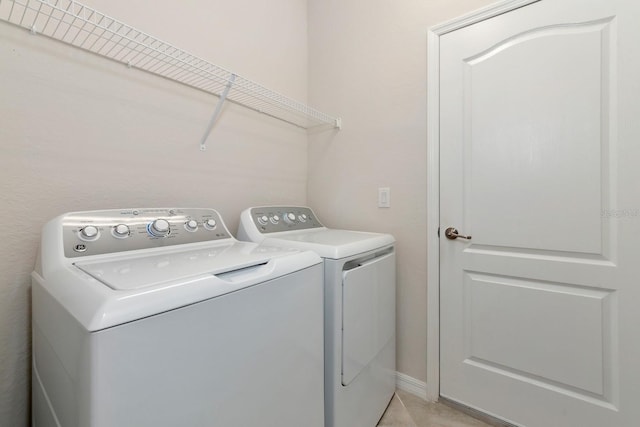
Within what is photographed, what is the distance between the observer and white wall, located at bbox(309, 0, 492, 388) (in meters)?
1.60

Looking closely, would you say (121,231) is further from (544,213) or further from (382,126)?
(544,213)

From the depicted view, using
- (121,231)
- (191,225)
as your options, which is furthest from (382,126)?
(121,231)

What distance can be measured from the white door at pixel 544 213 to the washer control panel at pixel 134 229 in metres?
1.26

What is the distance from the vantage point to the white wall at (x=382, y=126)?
1.60 meters

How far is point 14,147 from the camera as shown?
3.04 feet

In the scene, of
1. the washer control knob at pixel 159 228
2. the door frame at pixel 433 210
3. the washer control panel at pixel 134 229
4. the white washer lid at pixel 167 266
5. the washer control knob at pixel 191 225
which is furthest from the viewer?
the door frame at pixel 433 210

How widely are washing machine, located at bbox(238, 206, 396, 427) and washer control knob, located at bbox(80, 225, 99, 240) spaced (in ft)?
2.08

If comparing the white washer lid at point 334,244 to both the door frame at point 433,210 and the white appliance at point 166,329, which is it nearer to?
the white appliance at point 166,329

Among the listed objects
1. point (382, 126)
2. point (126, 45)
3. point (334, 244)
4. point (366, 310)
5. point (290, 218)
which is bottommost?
point (366, 310)

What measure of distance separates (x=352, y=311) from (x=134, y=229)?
903 mm

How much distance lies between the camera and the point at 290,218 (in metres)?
1.65

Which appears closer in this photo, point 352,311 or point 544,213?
point 352,311

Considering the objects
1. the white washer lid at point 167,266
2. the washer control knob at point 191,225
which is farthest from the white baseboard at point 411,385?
the washer control knob at point 191,225

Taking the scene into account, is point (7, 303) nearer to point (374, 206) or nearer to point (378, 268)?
point (378, 268)
